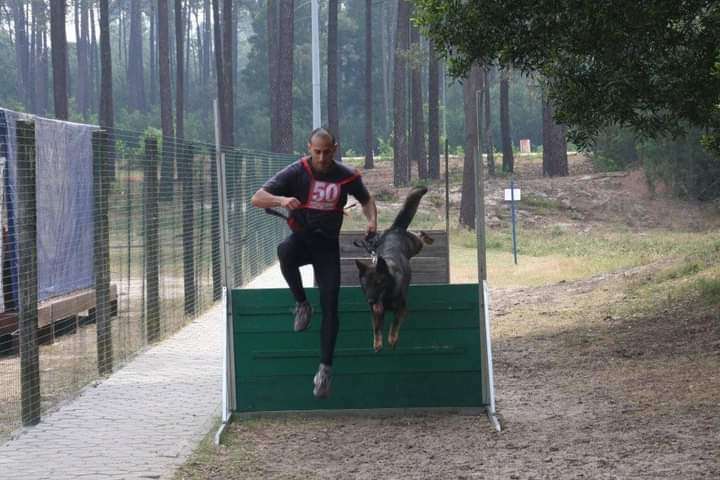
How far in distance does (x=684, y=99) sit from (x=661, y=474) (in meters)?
7.24

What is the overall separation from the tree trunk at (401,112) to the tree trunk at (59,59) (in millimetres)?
12780

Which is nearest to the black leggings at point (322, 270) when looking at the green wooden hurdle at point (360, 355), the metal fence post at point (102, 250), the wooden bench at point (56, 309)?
the green wooden hurdle at point (360, 355)

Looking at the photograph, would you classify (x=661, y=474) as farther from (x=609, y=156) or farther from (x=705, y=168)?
(x=609, y=156)

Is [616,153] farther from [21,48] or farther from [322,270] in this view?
[21,48]

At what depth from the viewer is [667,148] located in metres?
42.8

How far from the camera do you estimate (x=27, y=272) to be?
10266mm

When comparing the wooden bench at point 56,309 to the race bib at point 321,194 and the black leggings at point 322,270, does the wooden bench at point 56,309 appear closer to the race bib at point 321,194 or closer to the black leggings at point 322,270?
the black leggings at point 322,270

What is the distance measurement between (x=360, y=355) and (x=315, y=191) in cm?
147

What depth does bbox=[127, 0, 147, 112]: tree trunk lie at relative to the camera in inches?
4210

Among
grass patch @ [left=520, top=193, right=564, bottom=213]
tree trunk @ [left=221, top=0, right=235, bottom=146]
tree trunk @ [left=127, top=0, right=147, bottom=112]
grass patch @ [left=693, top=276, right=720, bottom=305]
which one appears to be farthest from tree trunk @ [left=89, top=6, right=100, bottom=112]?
grass patch @ [left=693, top=276, right=720, bottom=305]

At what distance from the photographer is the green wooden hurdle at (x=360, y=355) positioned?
1015 cm

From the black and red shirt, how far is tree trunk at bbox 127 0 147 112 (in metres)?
99.5

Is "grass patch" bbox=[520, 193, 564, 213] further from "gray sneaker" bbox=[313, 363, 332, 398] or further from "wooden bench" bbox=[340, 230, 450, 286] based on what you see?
"gray sneaker" bbox=[313, 363, 332, 398]

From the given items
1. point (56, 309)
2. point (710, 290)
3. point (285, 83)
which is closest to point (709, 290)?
point (710, 290)
